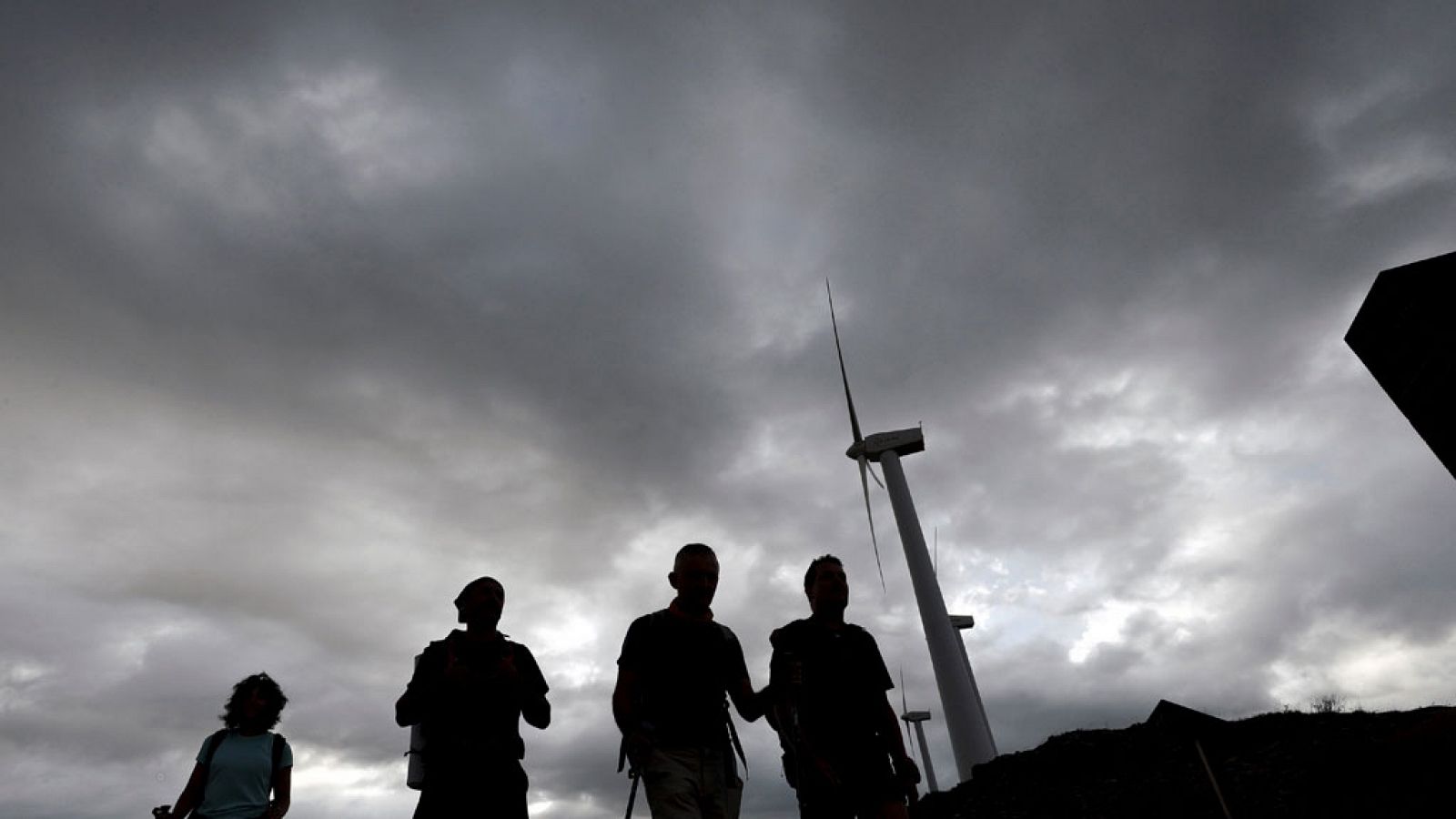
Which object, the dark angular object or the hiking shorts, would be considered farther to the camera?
the hiking shorts

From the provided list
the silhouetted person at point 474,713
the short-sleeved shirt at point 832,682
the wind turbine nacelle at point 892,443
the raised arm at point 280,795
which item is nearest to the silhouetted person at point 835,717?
the short-sleeved shirt at point 832,682

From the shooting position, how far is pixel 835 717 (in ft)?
16.7

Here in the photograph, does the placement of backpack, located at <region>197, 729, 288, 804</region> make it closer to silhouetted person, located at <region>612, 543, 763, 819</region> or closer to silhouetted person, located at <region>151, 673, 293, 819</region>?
silhouetted person, located at <region>151, 673, 293, 819</region>

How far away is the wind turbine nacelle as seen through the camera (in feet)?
105

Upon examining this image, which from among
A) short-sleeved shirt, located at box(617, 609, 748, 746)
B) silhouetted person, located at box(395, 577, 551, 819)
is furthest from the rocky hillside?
silhouetted person, located at box(395, 577, 551, 819)

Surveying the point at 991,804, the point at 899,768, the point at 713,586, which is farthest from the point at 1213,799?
the point at 713,586

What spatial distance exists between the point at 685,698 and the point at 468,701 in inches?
51.8

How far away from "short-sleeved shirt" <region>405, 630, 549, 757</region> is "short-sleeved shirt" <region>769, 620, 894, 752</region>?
1.72 metres

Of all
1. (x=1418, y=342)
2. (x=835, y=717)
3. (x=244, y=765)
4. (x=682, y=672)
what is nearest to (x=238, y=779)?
(x=244, y=765)

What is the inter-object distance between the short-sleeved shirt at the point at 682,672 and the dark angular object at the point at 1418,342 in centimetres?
384

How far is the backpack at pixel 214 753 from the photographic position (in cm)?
520

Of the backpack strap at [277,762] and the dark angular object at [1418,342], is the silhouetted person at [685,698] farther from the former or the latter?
the dark angular object at [1418,342]

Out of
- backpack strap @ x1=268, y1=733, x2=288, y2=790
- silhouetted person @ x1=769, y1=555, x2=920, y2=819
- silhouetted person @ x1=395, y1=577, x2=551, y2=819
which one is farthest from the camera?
backpack strap @ x1=268, y1=733, x2=288, y2=790

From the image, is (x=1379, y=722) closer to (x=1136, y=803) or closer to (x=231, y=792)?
(x=1136, y=803)
